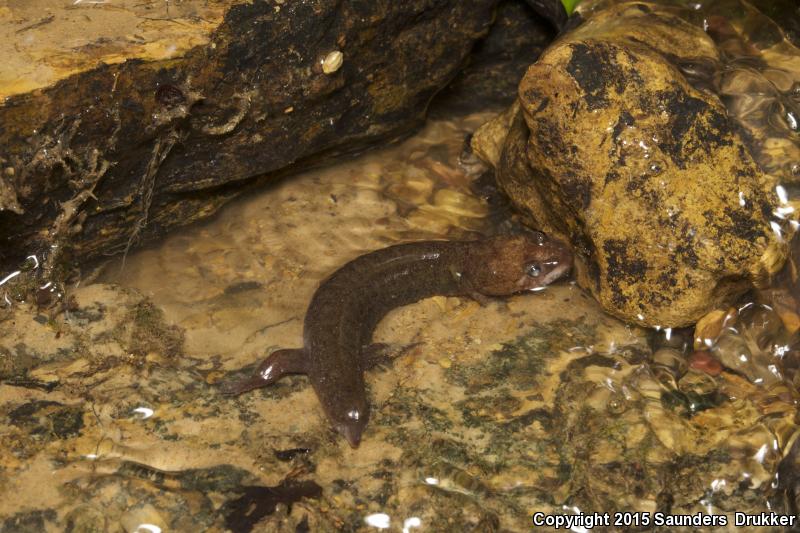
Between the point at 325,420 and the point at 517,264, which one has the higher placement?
the point at 517,264

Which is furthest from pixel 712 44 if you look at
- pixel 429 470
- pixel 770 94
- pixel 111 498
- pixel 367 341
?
pixel 111 498

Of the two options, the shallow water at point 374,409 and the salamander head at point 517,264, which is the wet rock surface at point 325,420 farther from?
the salamander head at point 517,264

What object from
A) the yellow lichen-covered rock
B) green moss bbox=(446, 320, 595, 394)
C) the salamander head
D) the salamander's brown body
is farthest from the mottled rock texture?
green moss bbox=(446, 320, 595, 394)

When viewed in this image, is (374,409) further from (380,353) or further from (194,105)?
(194,105)

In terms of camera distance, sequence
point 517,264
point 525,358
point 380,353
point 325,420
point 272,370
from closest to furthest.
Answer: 1. point 325,420
2. point 272,370
3. point 525,358
4. point 380,353
5. point 517,264

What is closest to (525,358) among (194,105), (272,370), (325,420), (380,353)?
(380,353)

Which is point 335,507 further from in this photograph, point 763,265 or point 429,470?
point 763,265

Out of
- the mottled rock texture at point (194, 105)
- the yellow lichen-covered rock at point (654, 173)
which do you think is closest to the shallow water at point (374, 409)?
the yellow lichen-covered rock at point (654, 173)
